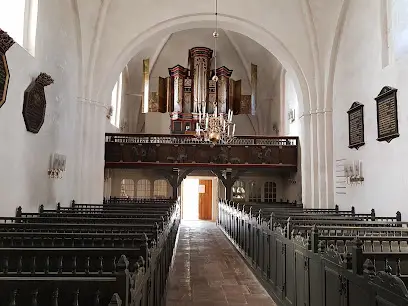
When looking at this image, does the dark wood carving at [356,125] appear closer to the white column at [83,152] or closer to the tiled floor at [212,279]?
the tiled floor at [212,279]

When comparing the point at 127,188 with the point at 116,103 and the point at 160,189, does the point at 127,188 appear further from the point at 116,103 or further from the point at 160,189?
the point at 116,103

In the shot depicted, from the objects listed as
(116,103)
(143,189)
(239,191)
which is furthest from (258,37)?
(143,189)

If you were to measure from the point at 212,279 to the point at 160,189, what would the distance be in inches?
524

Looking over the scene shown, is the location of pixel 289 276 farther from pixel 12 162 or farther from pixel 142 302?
pixel 12 162

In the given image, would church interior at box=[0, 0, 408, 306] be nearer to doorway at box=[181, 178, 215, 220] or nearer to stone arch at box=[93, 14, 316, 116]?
stone arch at box=[93, 14, 316, 116]

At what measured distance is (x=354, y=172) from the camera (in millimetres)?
11133

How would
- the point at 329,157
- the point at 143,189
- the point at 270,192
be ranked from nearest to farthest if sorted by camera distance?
1. the point at 329,157
2. the point at 143,189
3. the point at 270,192

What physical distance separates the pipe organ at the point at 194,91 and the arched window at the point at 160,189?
298cm

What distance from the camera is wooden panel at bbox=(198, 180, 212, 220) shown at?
78.0 feet

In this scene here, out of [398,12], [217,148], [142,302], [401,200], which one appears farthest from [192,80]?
[142,302]

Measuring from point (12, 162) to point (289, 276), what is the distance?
593 cm

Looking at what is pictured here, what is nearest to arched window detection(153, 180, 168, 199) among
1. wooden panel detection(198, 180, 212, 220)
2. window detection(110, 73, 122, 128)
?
wooden panel detection(198, 180, 212, 220)

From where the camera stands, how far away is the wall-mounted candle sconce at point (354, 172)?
10.8 meters

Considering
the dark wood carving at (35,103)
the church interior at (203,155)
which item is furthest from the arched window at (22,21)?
the dark wood carving at (35,103)
